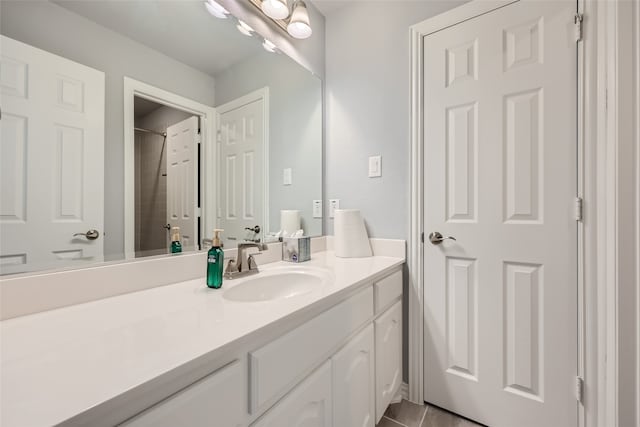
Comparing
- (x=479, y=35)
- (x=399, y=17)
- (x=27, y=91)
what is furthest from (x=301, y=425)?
(x=399, y=17)

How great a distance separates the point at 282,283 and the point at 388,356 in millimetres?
604

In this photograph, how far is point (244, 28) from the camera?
1293 mm

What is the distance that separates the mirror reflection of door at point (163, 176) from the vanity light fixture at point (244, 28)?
51cm

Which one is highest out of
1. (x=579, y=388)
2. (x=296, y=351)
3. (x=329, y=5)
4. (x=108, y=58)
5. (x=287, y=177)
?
(x=329, y=5)

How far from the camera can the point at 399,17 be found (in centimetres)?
148

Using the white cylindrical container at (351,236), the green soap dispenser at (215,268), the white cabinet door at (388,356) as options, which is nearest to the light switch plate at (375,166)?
the white cylindrical container at (351,236)

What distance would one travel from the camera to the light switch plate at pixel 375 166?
1545 millimetres

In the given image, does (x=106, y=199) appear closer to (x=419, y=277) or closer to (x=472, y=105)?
(x=419, y=277)

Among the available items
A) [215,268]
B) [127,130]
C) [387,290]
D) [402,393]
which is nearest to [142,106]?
[127,130]

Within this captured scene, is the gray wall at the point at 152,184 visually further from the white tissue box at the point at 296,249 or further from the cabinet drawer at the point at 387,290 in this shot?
the cabinet drawer at the point at 387,290

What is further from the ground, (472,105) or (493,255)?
(472,105)

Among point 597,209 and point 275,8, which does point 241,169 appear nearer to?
point 275,8

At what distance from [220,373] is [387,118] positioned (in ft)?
4.66

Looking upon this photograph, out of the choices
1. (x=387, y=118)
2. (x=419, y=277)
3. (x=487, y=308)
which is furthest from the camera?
(x=387, y=118)
